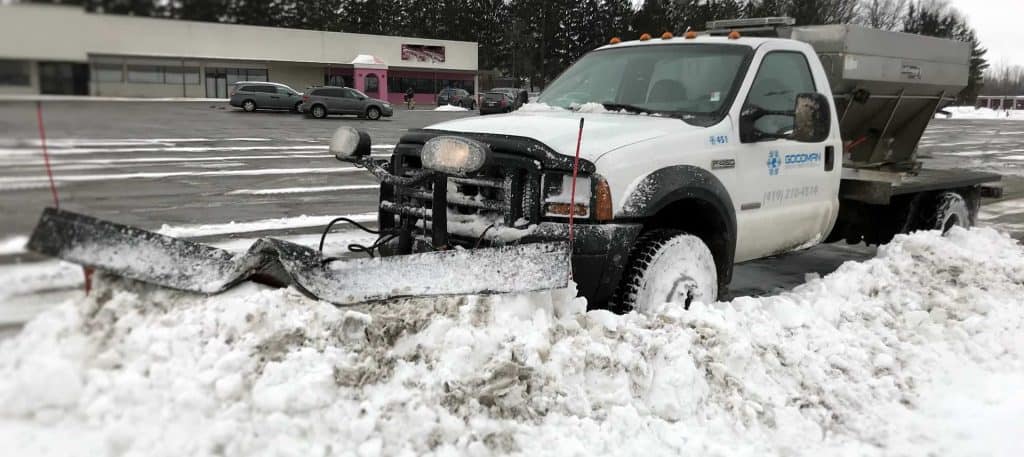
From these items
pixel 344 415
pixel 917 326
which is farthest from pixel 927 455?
pixel 344 415

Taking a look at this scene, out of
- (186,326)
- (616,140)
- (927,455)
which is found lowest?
(927,455)

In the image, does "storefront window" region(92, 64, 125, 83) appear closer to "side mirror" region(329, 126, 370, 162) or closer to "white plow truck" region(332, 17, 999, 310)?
"white plow truck" region(332, 17, 999, 310)

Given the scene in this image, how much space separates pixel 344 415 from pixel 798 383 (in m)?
2.30

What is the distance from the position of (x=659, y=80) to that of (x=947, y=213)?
12.1 feet

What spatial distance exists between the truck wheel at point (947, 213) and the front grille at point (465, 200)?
15.8ft

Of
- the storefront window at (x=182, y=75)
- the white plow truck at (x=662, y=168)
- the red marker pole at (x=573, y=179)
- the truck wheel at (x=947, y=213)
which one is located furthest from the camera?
the truck wheel at (x=947, y=213)

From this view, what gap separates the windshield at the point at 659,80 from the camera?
16.0 feet

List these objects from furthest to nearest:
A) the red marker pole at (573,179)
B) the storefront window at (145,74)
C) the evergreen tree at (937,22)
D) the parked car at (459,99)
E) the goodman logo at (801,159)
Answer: the evergreen tree at (937,22) < the parked car at (459,99) < the goodman logo at (801,159) < the red marker pole at (573,179) < the storefront window at (145,74)

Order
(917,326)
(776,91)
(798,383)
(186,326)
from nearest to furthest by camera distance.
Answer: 1. (186,326)
2. (798,383)
3. (917,326)
4. (776,91)

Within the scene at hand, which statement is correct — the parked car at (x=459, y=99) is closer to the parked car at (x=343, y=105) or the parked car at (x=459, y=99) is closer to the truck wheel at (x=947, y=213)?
the parked car at (x=343, y=105)

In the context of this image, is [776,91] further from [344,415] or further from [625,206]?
[344,415]

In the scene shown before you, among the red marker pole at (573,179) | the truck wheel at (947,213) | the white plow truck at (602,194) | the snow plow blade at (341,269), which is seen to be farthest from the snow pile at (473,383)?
the truck wheel at (947,213)

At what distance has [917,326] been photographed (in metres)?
4.77

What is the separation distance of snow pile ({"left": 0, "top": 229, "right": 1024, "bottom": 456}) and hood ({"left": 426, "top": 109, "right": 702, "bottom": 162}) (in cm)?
85
